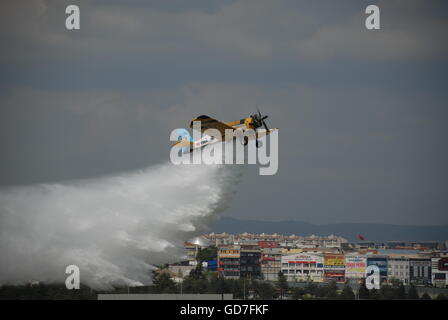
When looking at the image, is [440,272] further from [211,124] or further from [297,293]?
[211,124]

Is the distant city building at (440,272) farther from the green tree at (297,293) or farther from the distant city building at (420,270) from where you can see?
the green tree at (297,293)

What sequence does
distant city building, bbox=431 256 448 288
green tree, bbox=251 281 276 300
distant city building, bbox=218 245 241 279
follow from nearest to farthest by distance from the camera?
green tree, bbox=251 281 276 300 < distant city building, bbox=218 245 241 279 < distant city building, bbox=431 256 448 288

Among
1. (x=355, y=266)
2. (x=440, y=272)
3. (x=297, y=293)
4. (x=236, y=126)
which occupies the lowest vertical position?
(x=297, y=293)

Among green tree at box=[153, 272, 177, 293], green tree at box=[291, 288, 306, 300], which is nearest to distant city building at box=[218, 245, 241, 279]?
green tree at box=[291, 288, 306, 300]

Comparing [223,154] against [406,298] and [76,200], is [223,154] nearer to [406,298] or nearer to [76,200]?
[76,200]

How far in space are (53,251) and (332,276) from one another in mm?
94156

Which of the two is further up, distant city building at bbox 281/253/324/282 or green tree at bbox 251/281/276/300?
distant city building at bbox 281/253/324/282

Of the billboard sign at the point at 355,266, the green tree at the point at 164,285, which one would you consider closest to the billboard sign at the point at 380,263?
the billboard sign at the point at 355,266

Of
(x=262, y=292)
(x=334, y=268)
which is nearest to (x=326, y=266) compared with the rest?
(x=334, y=268)

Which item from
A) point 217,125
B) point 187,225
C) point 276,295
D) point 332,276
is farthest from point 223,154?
point 332,276

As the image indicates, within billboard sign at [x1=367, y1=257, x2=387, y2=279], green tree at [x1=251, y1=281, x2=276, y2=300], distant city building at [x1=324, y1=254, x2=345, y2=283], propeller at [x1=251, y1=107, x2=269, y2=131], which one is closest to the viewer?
propeller at [x1=251, y1=107, x2=269, y2=131]

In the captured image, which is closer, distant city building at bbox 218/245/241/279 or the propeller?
the propeller

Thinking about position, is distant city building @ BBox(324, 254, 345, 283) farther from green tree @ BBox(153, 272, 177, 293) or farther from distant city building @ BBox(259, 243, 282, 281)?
green tree @ BBox(153, 272, 177, 293)

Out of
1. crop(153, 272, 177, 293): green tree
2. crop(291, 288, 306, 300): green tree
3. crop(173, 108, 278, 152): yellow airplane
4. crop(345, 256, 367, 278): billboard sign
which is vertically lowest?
crop(291, 288, 306, 300): green tree
